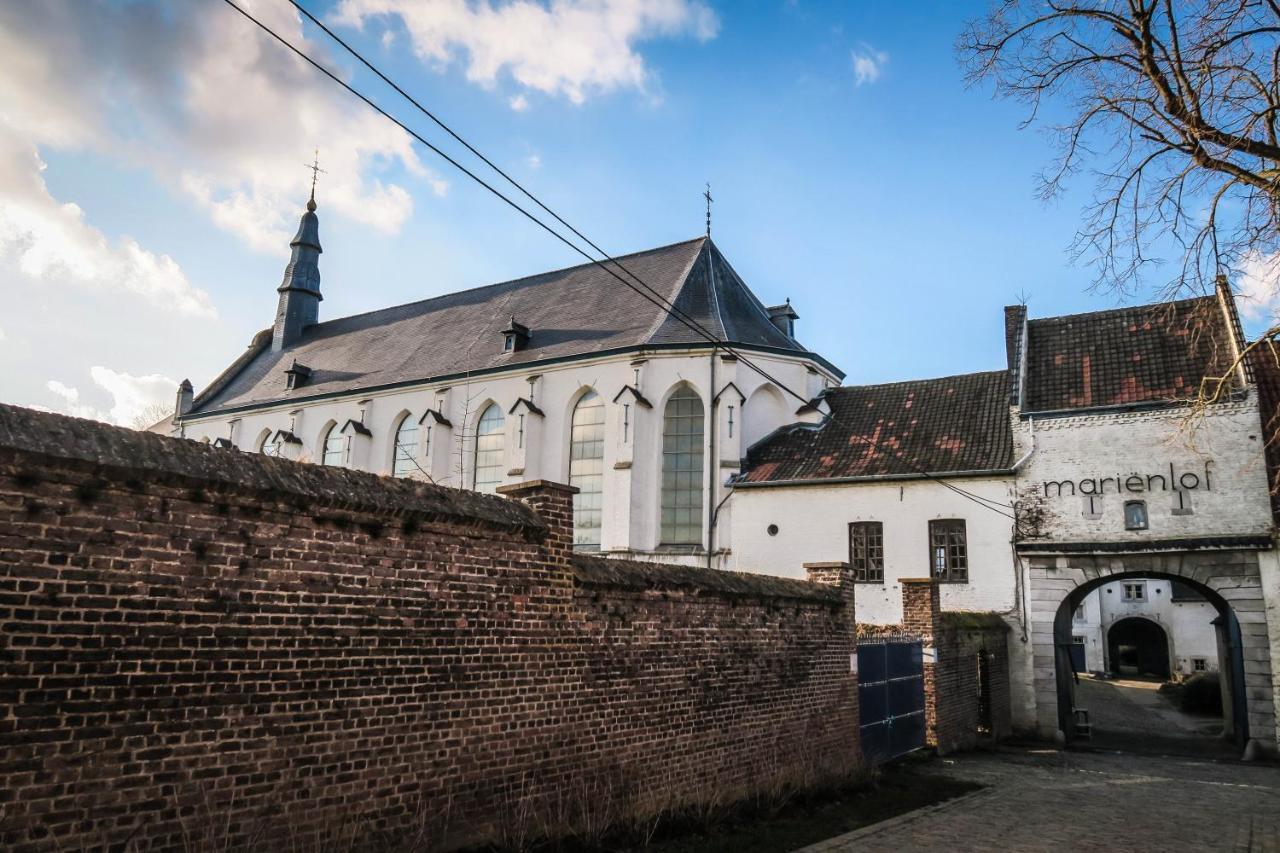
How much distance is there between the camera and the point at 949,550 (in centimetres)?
2106

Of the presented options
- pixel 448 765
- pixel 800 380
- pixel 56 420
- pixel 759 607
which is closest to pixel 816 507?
pixel 800 380

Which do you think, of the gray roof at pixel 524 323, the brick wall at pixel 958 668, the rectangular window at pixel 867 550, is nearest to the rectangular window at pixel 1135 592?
the gray roof at pixel 524 323

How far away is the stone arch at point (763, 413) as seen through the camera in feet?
85.5

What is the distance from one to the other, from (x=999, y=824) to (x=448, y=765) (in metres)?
6.64

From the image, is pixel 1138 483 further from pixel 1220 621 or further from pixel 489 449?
pixel 489 449

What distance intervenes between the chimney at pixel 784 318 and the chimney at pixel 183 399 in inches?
1057

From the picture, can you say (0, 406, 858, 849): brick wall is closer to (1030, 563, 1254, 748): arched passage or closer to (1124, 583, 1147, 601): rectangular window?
(1030, 563, 1254, 748): arched passage

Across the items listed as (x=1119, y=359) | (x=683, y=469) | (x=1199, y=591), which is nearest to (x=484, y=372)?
(x=683, y=469)

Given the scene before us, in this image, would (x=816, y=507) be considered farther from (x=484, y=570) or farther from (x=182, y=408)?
(x=182, y=408)

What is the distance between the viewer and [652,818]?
327 inches

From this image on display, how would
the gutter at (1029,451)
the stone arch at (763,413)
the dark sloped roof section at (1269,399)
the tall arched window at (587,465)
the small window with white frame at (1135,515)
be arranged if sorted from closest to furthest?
the dark sloped roof section at (1269,399), the small window with white frame at (1135,515), the gutter at (1029,451), the stone arch at (763,413), the tall arched window at (587,465)

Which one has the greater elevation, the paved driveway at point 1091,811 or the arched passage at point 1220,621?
the arched passage at point 1220,621

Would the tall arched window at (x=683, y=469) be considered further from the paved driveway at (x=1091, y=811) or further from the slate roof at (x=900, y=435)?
the paved driveway at (x=1091, y=811)

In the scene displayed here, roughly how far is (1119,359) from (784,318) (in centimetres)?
1185
